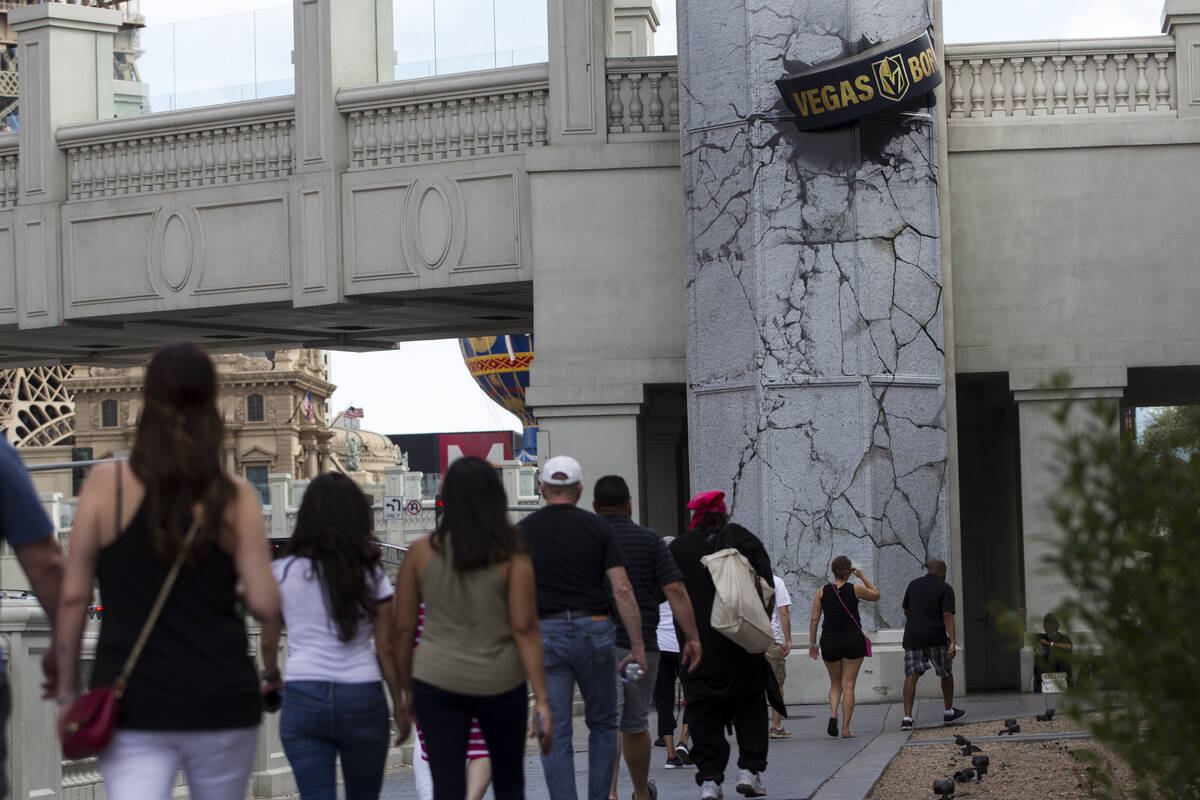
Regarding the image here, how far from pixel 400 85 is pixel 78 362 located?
1000 cm

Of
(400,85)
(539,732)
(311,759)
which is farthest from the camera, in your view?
(400,85)

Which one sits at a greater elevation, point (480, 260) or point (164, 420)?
point (480, 260)

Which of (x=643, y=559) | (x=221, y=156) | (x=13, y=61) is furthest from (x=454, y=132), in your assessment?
(x=13, y=61)

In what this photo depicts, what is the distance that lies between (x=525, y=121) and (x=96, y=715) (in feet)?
59.1

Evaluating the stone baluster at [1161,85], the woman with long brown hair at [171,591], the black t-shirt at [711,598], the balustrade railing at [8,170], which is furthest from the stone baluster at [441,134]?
the woman with long brown hair at [171,591]

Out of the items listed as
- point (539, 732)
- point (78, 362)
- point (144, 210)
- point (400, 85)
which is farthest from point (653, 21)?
point (539, 732)

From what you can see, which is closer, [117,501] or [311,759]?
[117,501]

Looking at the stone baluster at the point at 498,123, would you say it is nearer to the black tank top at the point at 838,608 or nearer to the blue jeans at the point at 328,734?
the black tank top at the point at 838,608

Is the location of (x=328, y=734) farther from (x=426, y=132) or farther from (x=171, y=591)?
(x=426, y=132)

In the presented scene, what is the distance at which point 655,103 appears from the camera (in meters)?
21.8

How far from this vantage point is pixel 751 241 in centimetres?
1975

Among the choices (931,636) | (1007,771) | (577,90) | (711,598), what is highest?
(577,90)

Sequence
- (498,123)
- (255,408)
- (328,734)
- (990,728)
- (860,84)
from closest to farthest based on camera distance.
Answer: (328,734) < (990,728) < (860,84) < (498,123) < (255,408)

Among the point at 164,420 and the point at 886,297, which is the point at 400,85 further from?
the point at 164,420
